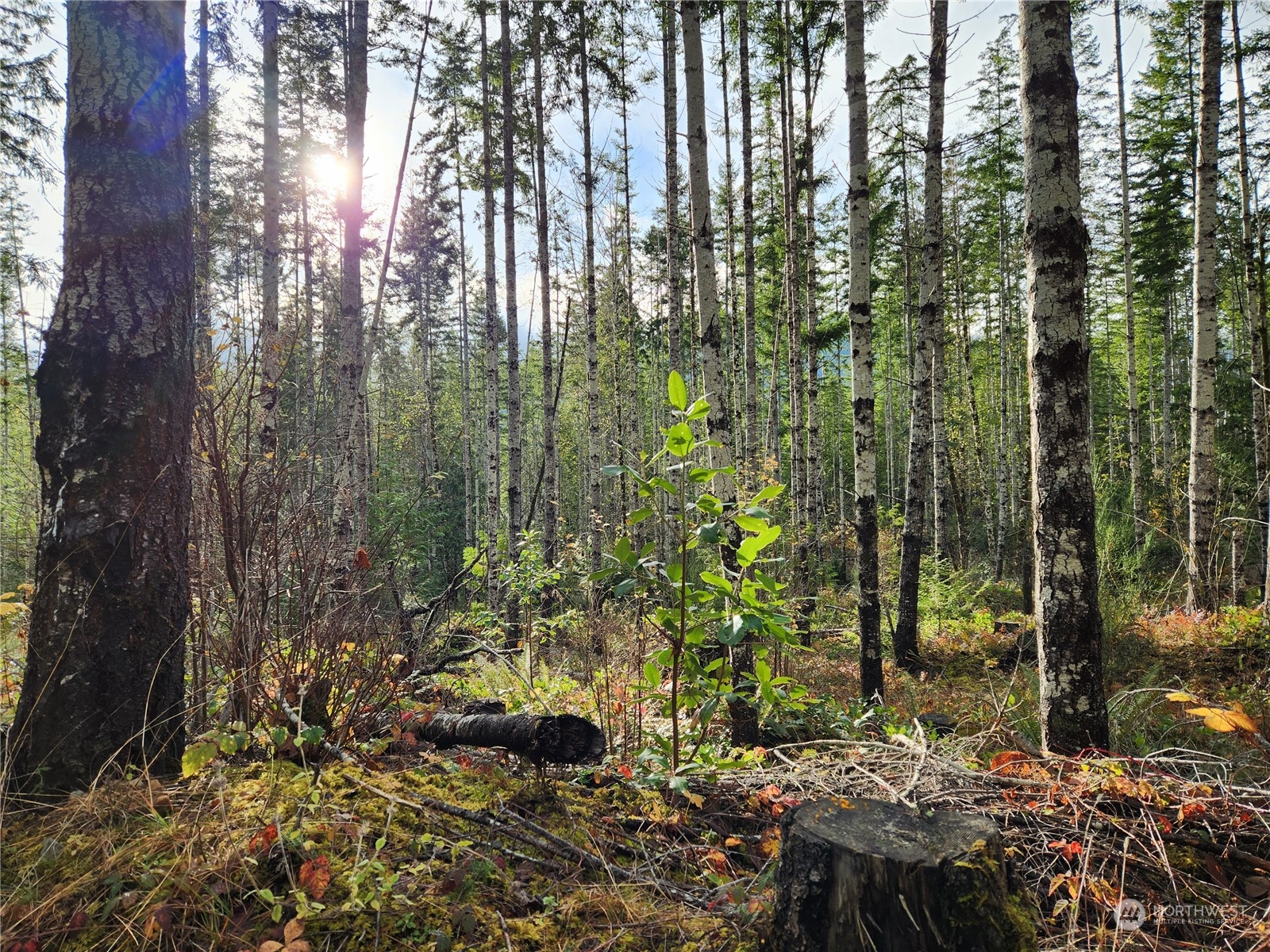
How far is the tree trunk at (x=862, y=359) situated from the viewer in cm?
550

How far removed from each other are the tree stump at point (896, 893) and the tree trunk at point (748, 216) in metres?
8.05

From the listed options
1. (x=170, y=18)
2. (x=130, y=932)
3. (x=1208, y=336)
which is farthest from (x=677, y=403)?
(x=1208, y=336)

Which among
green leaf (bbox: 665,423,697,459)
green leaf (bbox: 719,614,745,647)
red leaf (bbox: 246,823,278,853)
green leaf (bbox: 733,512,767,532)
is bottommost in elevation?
red leaf (bbox: 246,823,278,853)

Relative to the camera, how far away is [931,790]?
2348 mm

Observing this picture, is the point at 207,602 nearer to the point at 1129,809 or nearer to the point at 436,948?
the point at 436,948

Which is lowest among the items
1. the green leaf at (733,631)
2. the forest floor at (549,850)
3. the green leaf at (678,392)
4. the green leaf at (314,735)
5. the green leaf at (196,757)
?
the forest floor at (549,850)

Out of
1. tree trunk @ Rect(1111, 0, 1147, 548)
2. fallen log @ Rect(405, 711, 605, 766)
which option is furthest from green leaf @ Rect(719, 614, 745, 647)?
tree trunk @ Rect(1111, 0, 1147, 548)

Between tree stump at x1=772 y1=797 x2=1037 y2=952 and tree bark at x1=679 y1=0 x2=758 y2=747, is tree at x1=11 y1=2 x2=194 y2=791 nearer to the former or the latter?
tree stump at x1=772 y1=797 x2=1037 y2=952

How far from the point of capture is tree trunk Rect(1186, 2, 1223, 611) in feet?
23.7

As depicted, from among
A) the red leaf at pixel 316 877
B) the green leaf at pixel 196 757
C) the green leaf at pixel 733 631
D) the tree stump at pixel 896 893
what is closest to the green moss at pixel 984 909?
the tree stump at pixel 896 893

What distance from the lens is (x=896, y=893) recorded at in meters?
1.46

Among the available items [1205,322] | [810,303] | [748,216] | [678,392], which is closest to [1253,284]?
[1205,322]

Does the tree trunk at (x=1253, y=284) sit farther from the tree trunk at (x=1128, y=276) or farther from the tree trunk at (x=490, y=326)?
the tree trunk at (x=490, y=326)

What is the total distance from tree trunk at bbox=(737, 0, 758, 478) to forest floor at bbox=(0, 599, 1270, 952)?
23.7 feet
